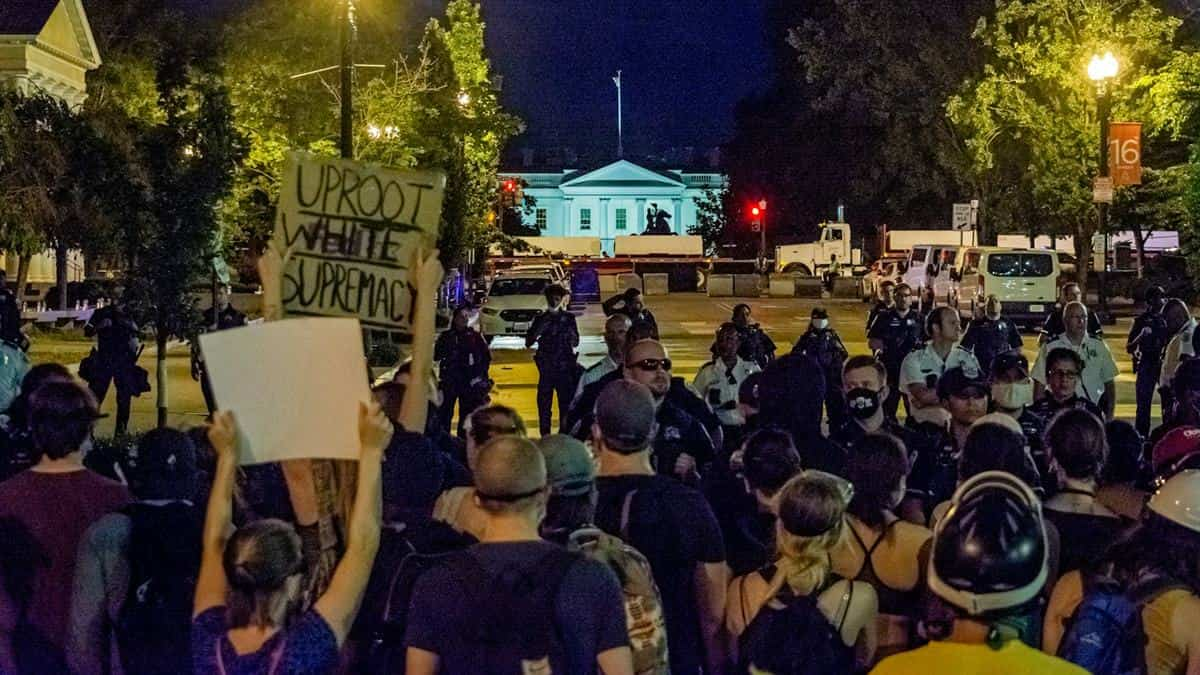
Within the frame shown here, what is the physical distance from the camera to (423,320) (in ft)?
14.4

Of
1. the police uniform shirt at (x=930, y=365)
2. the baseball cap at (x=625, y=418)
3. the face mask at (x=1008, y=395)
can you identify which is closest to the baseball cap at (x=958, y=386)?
the face mask at (x=1008, y=395)

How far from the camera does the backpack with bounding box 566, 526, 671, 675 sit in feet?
12.9

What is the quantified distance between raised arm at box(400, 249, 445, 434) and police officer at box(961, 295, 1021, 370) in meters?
8.99

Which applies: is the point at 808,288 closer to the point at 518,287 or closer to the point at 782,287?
the point at 782,287

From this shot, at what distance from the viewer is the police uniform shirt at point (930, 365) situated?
10.1 m

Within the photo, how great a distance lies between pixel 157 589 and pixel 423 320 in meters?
1.12

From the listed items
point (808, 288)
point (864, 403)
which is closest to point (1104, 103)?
point (864, 403)

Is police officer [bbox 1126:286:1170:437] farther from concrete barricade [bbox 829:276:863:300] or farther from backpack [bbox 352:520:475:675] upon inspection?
concrete barricade [bbox 829:276:863:300]

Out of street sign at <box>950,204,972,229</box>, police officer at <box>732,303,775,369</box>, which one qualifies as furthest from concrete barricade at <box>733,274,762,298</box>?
police officer at <box>732,303,775,369</box>

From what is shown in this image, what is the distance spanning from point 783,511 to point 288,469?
1427 millimetres

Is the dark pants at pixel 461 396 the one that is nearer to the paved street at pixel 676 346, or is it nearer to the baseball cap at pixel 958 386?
the paved street at pixel 676 346

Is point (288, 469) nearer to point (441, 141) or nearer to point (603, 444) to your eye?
point (603, 444)

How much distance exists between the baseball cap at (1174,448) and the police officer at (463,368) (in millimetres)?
8275

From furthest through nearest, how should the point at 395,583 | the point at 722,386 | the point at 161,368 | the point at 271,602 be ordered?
the point at 161,368
the point at 722,386
the point at 395,583
the point at 271,602
